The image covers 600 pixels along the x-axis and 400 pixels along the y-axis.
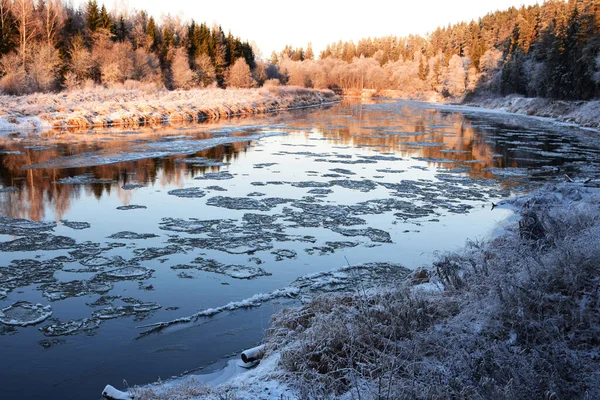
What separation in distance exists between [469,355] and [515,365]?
0.36 m

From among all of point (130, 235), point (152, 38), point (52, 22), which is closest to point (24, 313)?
point (130, 235)

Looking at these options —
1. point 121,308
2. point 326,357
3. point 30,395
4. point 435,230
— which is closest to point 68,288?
point 121,308

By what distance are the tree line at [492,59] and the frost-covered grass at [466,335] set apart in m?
40.3

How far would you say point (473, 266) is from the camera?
19.5 ft

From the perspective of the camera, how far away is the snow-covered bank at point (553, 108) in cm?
3612

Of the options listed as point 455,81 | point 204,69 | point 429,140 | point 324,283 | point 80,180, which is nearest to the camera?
point 324,283

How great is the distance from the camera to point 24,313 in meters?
6.04

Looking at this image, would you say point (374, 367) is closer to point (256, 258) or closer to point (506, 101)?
point (256, 258)

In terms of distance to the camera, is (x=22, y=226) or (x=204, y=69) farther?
(x=204, y=69)

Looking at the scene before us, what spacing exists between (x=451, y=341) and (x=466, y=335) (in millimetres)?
145

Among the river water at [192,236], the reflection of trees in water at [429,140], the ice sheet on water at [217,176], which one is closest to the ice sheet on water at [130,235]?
the river water at [192,236]

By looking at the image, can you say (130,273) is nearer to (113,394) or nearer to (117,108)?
(113,394)

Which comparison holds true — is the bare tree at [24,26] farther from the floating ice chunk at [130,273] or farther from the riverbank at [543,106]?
the riverbank at [543,106]

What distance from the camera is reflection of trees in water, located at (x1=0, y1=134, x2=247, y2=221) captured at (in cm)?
1104
